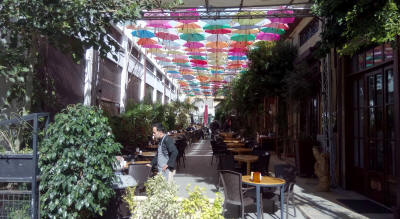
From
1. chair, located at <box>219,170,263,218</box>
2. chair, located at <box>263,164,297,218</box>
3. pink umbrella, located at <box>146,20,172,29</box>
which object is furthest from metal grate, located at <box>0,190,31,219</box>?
pink umbrella, located at <box>146,20,172,29</box>

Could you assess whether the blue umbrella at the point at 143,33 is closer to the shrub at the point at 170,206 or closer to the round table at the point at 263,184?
the round table at the point at 263,184

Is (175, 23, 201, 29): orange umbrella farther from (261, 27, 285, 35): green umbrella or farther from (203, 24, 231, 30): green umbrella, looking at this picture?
(261, 27, 285, 35): green umbrella

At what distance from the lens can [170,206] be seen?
2.57 metres

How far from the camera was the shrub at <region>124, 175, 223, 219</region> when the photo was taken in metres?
2.56

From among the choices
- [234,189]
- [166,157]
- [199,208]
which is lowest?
[234,189]

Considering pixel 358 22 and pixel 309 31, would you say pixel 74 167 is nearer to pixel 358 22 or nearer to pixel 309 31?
pixel 358 22

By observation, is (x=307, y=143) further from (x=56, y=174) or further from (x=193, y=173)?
(x=56, y=174)

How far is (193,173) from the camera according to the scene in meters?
9.96

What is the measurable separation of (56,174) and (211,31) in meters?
8.98

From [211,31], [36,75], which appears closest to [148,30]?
[211,31]

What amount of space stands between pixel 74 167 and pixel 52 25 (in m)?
1.95

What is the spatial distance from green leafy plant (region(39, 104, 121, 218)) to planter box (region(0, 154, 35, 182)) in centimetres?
13

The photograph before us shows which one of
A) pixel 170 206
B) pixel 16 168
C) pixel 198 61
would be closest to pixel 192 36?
pixel 198 61

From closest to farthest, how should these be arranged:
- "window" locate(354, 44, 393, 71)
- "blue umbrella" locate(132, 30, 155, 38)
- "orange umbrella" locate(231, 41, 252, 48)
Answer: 1. "window" locate(354, 44, 393, 71)
2. "blue umbrella" locate(132, 30, 155, 38)
3. "orange umbrella" locate(231, 41, 252, 48)
